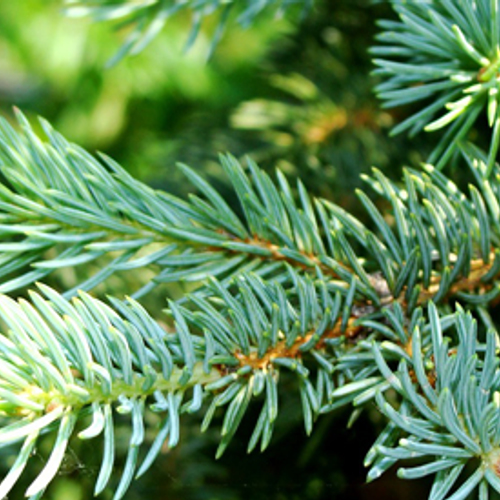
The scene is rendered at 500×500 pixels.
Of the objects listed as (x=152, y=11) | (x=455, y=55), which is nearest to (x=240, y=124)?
(x=152, y=11)

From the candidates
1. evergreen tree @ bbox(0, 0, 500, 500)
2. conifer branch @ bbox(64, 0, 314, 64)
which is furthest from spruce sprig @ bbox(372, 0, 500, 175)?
conifer branch @ bbox(64, 0, 314, 64)

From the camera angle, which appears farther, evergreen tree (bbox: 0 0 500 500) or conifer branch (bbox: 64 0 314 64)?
conifer branch (bbox: 64 0 314 64)

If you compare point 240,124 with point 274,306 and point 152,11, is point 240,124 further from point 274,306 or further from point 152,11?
point 274,306

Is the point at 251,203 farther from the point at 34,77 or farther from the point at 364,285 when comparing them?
the point at 34,77

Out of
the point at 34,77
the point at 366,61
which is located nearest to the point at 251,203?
the point at 366,61

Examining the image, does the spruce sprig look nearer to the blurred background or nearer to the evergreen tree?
the evergreen tree

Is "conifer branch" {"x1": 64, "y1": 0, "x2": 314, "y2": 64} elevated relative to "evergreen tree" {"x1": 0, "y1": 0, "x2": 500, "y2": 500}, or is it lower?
elevated

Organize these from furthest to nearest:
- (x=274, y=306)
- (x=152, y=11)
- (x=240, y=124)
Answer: (x=240, y=124), (x=152, y=11), (x=274, y=306)

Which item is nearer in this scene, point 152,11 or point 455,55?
point 455,55

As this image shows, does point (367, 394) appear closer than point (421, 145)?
Yes
